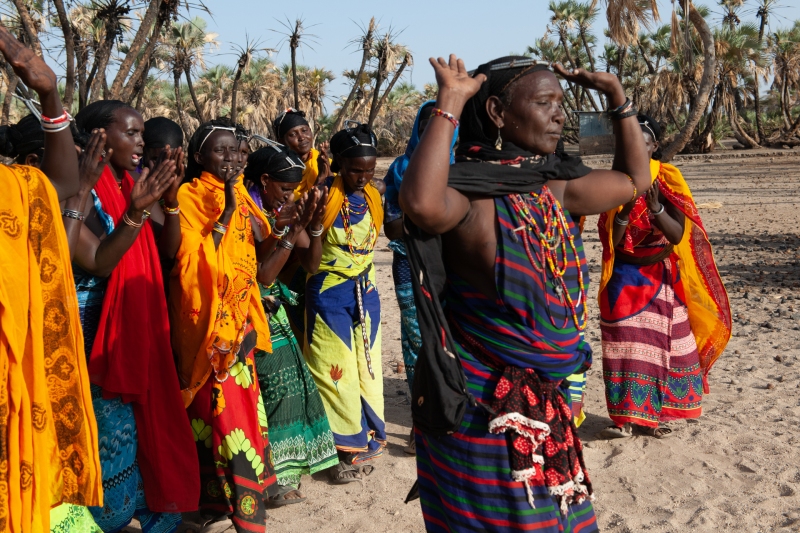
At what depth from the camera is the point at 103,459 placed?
3820 millimetres

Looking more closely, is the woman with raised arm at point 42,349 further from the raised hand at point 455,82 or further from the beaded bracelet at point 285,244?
the beaded bracelet at point 285,244

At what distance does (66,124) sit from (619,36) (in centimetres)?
2000

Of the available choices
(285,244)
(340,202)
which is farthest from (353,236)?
(285,244)

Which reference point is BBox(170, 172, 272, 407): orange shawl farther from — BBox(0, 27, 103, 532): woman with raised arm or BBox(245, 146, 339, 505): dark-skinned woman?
BBox(0, 27, 103, 532): woman with raised arm

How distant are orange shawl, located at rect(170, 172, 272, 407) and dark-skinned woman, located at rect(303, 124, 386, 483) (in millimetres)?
1057

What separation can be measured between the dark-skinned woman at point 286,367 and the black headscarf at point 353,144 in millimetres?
421

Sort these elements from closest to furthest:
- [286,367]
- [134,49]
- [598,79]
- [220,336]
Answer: [598,79] < [220,336] < [286,367] < [134,49]

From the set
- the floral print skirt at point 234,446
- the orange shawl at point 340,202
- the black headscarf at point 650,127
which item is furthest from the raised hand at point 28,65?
the black headscarf at point 650,127

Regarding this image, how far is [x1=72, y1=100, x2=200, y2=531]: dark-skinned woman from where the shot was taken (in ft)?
12.4

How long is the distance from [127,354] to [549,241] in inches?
83.5

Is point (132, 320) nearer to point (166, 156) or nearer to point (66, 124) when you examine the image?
point (166, 156)

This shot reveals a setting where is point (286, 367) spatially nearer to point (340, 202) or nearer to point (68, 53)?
point (340, 202)

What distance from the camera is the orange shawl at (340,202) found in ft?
17.6

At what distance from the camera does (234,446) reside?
13.8 feet
